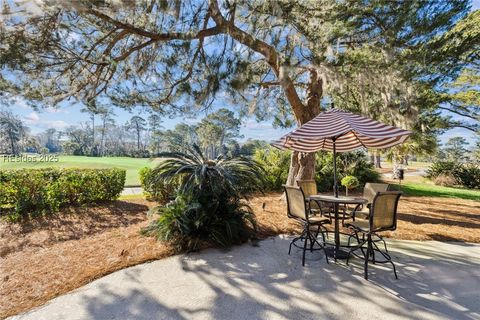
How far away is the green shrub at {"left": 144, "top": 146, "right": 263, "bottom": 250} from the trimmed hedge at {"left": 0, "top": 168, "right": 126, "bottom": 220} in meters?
2.36

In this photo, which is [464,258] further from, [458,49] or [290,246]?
[458,49]

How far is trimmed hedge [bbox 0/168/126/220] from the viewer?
13.8 feet

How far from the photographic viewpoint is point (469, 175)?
38.7 ft

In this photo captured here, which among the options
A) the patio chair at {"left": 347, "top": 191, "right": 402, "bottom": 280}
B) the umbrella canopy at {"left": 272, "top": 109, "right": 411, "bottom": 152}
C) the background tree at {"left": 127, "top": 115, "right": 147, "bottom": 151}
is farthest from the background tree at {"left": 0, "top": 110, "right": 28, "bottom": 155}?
the patio chair at {"left": 347, "top": 191, "right": 402, "bottom": 280}

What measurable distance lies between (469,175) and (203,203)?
14227 millimetres

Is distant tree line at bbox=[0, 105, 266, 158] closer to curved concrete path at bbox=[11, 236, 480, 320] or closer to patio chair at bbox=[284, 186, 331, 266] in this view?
patio chair at bbox=[284, 186, 331, 266]

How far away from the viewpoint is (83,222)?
4.33 metres

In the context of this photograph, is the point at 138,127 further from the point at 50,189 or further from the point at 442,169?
the point at 50,189

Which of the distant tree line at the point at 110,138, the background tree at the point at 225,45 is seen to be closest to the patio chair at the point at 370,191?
the background tree at the point at 225,45

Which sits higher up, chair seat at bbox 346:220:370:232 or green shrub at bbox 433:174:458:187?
chair seat at bbox 346:220:370:232

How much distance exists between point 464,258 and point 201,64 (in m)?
4.95

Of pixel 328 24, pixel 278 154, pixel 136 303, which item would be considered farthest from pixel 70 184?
pixel 278 154

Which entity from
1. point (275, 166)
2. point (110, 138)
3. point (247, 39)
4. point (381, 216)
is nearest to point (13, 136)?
point (110, 138)

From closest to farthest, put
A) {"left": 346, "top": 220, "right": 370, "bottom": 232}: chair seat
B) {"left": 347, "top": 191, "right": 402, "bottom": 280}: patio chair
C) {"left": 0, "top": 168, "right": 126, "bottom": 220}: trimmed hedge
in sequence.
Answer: {"left": 347, "top": 191, "right": 402, "bottom": 280}: patio chair < {"left": 346, "top": 220, "right": 370, "bottom": 232}: chair seat < {"left": 0, "top": 168, "right": 126, "bottom": 220}: trimmed hedge
